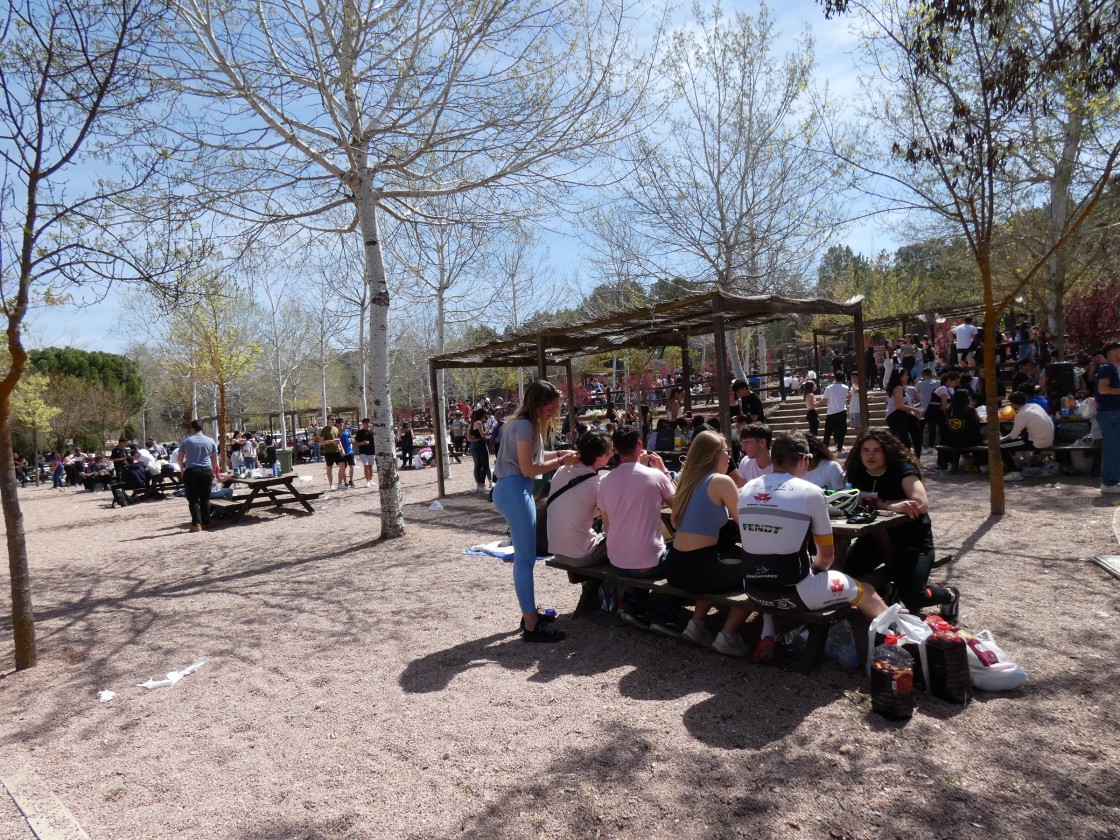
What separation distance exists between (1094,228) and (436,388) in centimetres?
1396

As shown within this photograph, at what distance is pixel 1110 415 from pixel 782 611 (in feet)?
21.6

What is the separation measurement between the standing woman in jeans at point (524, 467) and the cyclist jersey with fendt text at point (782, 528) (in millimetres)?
1391

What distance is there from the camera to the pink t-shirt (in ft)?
15.2

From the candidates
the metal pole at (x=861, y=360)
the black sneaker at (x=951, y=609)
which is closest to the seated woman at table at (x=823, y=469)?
the black sneaker at (x=951, y=609)

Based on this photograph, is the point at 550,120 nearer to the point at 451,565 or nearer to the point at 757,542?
the point at 451,565

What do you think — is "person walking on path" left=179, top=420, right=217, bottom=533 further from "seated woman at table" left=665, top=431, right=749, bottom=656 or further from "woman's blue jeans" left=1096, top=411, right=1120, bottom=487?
"woman's blue jeans" left=1096, top=411, right=1120, bottom=487

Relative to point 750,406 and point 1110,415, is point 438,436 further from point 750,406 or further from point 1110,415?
point 1110,415

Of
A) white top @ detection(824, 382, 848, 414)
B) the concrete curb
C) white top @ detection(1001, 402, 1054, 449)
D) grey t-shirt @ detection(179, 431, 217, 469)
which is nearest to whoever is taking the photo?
the concrete curb

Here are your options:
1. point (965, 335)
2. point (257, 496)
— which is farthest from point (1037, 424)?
point (257, 496)

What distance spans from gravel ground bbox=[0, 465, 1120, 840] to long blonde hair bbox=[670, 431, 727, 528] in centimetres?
97

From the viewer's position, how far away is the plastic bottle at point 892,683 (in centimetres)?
330

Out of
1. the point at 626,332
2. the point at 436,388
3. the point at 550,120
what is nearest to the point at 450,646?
the point at 550,120

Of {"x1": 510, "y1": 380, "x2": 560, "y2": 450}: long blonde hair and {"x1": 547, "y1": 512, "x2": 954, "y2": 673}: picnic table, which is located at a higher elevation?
{"x1": 510, "y1": 380, "x2": 560, "y2": 450}: long blonde hair

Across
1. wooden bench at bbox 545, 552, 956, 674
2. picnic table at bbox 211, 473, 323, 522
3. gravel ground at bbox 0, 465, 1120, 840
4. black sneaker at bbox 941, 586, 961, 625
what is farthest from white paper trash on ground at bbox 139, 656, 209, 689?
picnic table at bbox 211, 473, 323, 522
